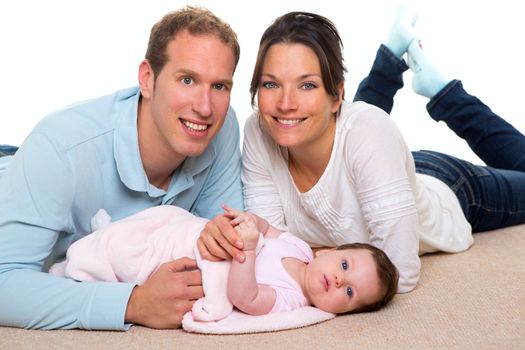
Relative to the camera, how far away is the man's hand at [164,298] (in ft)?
7.09

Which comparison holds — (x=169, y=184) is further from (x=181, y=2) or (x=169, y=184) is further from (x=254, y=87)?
(x=181, y=2)

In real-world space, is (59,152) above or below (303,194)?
above

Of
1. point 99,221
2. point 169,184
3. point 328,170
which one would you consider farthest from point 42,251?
point 328,170

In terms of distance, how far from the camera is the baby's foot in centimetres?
362

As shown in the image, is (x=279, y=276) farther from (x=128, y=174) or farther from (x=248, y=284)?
(x=128, y=174)

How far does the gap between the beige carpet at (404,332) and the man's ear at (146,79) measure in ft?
2.69

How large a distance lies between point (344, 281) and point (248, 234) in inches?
12.8

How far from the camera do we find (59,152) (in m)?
2.29

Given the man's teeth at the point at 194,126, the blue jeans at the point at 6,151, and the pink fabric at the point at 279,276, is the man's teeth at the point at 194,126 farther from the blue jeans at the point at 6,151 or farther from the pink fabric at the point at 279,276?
the blue jeans at the point at 6,151

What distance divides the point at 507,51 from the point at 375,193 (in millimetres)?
2794

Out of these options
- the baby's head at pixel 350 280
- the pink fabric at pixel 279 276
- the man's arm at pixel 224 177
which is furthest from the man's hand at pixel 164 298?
the man's arm at pixel 224 177

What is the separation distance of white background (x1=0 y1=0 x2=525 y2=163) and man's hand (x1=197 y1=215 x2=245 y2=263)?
2542mm

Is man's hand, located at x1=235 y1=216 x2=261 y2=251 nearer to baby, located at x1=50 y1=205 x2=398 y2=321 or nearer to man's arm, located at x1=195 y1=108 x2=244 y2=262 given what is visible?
baby, located at x1=50 y1=205 x2=398 y2=321

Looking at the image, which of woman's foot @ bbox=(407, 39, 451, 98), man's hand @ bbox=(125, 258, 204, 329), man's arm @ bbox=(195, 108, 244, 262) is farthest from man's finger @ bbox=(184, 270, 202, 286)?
woman's foot @ bbox=(407, 39, 451, 98)
